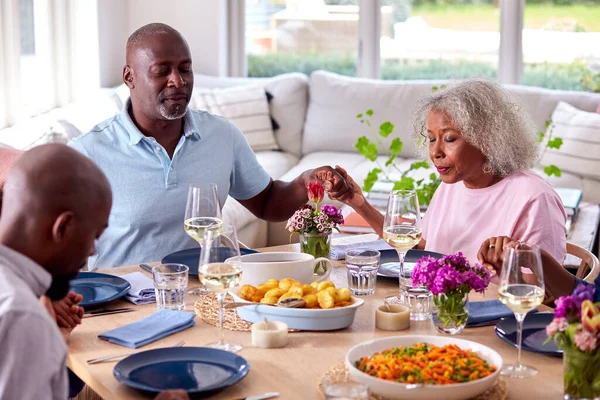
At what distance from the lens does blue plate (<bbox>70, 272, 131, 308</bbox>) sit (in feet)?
6.33

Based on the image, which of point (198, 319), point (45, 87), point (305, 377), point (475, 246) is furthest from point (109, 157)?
point (45, 87)

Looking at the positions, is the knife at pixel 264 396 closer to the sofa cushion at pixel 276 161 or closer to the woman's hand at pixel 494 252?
the woman's hand at pixel 494 252

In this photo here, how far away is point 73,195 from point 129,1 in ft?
14.8

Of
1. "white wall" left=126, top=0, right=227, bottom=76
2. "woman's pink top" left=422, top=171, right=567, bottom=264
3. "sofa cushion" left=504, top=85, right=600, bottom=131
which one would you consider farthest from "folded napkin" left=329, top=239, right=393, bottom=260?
"white wall" left=126, top=0, right=227, bottom=76

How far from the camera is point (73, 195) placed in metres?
1.32

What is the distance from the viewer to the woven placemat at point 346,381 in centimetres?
143

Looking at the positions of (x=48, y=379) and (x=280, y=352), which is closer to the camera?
(x=48, y=379)

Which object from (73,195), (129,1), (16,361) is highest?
(129,1)

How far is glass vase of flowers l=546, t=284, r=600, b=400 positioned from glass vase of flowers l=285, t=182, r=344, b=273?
33.0 inches

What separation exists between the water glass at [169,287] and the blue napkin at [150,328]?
7 centimetres

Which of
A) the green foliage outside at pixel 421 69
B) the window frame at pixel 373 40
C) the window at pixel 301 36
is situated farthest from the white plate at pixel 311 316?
the window at pixel 301 36

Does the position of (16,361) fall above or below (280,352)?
above

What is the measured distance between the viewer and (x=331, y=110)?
5.31 m

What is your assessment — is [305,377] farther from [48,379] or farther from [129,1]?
[129,1]
